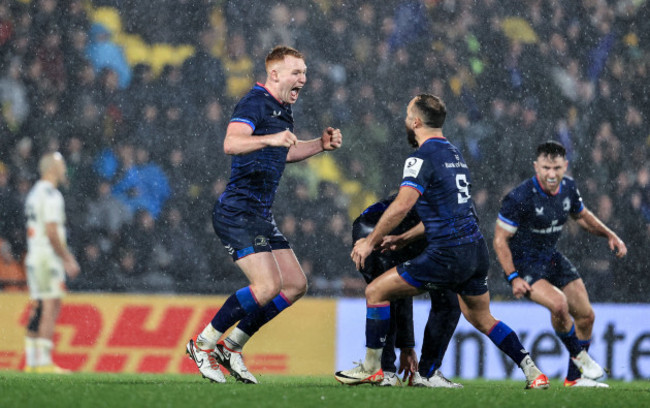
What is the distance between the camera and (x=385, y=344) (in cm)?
502

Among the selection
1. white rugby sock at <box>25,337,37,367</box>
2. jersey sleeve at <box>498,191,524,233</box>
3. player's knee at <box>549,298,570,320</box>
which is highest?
jersey sleeve at <box>498,191,524,233</box>

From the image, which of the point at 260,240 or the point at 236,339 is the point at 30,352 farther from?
the point at 260,240

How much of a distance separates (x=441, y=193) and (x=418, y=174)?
16 cm

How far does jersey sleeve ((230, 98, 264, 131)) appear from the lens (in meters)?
4.77

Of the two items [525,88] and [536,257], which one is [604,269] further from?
[536,257]

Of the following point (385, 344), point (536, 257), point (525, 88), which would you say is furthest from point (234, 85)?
point (385, 344)

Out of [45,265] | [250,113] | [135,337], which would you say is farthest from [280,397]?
[45,265]

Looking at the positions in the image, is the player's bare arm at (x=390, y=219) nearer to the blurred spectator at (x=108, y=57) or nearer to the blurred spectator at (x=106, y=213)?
the blurred spectator at (x=106, y=213)

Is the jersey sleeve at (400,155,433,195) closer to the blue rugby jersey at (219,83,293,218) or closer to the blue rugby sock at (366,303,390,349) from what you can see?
the blue rugby sock at (366,303,390,349)

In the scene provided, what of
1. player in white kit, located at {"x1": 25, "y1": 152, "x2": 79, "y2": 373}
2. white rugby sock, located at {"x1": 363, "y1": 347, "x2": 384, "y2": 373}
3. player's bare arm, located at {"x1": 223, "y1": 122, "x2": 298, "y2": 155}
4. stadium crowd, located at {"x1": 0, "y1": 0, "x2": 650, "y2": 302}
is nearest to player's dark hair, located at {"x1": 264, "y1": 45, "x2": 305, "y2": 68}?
player's bare arm, located at {"x1": 223, "y1": 122, "x2": 298, "y2": 155}

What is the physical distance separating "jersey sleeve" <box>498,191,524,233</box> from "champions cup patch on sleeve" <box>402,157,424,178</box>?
1555mm

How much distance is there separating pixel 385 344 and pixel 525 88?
6392 millimetres

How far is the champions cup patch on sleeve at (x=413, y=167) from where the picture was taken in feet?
15.1

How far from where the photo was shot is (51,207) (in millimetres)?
7898
